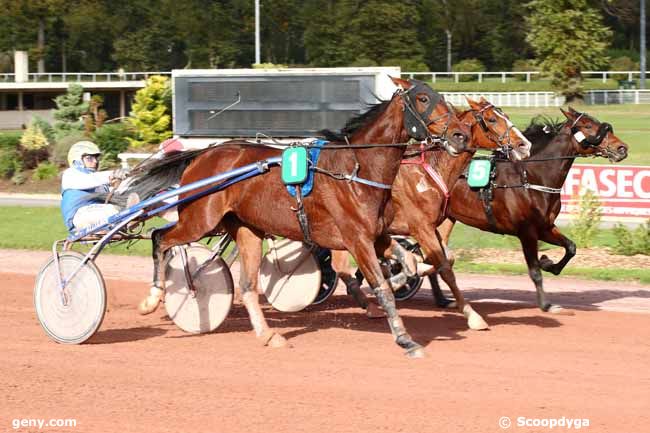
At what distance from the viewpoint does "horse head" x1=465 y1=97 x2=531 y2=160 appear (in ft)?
30.6

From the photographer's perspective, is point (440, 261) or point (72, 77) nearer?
point (440, 261)

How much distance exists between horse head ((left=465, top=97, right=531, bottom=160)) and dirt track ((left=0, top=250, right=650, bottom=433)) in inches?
60.8

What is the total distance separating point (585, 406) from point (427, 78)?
136 ft

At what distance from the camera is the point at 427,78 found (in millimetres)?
47156

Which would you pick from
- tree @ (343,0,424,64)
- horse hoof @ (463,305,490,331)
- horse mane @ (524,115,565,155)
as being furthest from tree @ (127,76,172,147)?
tree @ (343,0,424,64)

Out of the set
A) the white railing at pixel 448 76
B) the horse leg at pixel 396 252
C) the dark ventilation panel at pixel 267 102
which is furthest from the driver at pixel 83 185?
the white railing at pixel 448 76

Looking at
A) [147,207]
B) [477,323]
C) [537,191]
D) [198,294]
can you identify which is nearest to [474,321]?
[477,323]

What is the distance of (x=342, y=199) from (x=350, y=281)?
1850 millimetres

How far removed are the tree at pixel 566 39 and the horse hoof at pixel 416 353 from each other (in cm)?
3202

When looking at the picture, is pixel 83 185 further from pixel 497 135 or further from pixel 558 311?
pixel 558 311

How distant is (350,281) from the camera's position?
9.88 m

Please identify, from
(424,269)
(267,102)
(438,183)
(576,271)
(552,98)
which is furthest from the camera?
(552,98)

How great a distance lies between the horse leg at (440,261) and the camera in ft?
30.0

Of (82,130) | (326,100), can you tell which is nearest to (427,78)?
(82,130)
